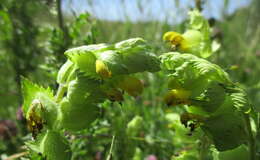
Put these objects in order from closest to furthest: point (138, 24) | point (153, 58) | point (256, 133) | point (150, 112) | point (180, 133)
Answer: point (153, 58)
point (256, 133)
point (180, 133)
point (150, 112)
point (138, 24)

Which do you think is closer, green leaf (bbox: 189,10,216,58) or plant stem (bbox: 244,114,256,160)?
plant stem (bbox: 244,114,256,160)

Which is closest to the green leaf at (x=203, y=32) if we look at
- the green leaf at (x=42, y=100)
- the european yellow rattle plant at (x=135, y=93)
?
the european yellow rattle plant at (x=135, y=93)

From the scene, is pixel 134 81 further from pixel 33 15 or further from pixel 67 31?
pixel 33 15

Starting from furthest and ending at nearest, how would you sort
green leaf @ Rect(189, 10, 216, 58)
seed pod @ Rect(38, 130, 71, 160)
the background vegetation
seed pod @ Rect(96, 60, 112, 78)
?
the background vegetation
green leaf @ Rect(189, 10, 216, 58)
seed pod @ Rect(38, 130, 71, 160)
seed pod @ Rect(96, 60, 112, 78)

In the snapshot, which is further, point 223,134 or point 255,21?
point 255,21

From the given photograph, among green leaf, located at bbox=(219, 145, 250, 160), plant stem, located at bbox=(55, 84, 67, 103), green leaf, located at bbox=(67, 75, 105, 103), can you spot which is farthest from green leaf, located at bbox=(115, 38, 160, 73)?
green leaf, located at bbox=(219, 145, 250, 160)

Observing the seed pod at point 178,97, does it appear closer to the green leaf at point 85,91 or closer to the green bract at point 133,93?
the green bract at point 133,93

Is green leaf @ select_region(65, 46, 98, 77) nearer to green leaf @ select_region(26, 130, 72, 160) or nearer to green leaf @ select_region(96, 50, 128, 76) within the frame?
green leaf @ select_region(96, 50, 128, 76)

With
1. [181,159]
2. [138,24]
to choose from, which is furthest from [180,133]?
[138,24]
